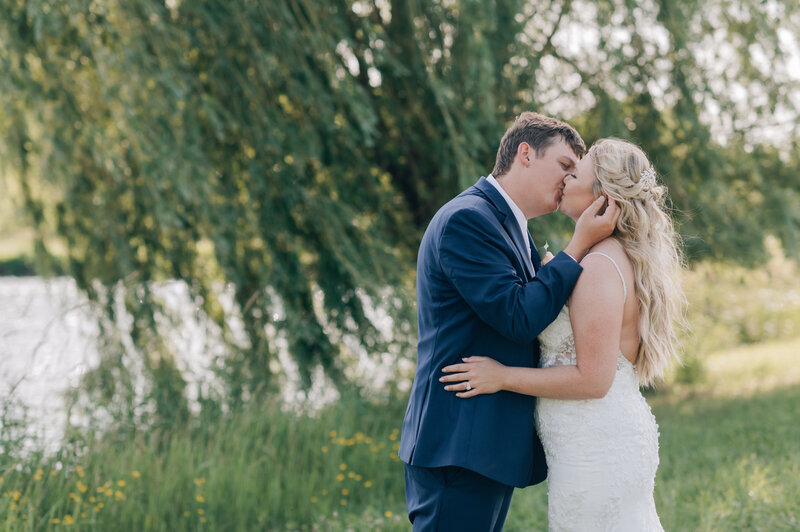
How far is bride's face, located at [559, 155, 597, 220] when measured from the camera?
2639 millimetres

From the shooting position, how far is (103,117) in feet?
20.3

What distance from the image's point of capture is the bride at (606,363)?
2504 millimetres

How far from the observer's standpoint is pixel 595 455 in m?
2.59

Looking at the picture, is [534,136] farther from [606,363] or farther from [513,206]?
[606,363]

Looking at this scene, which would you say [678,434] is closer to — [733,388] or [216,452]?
[733,388]

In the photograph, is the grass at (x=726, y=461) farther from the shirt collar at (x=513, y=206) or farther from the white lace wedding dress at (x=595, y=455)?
the shirt collar at (x=513, y=206)

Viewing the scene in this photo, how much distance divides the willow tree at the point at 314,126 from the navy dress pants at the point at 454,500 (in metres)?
3.38

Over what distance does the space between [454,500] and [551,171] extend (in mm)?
1123

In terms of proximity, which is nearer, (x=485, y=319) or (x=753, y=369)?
(x=485, y=319)

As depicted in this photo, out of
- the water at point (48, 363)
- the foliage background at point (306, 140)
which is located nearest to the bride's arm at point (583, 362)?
the water at point (48, 363)

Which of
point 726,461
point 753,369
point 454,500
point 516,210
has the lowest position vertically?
point 726,461

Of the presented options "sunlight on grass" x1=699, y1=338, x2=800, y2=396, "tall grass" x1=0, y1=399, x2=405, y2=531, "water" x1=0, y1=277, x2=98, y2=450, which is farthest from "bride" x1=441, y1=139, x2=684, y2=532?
"sunlight on grass" x1=699, y1=338, x2=800, y2=396

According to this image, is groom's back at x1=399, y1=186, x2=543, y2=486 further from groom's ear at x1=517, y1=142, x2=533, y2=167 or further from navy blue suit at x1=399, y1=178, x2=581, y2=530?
groom's ear at x1=517, y1=142, x2=533, y2=167

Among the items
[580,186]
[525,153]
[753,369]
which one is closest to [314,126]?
[525,153]
